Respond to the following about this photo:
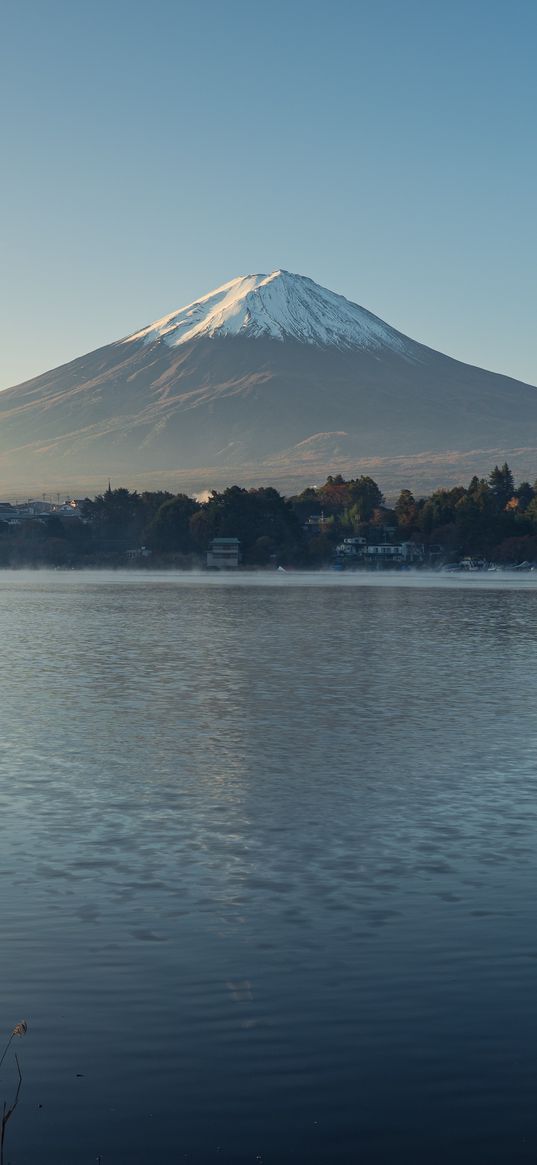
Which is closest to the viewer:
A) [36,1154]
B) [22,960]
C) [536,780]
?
[36,1154]

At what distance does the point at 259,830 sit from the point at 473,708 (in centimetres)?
2039

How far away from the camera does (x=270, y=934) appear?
56.1 feet

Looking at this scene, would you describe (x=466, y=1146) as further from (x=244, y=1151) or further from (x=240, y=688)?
(x=240, y=688)

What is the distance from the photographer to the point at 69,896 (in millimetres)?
18969

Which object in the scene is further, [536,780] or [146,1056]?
[536,780]

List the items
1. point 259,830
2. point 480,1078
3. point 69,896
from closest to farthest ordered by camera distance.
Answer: point 480,1078 → point 69,896 → point 259,830

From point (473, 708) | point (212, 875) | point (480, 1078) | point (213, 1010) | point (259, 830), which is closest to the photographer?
point (480, 1078)

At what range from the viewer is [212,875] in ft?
67.3

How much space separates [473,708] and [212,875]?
79.2 feet

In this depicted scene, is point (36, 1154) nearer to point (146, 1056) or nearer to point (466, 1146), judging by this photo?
point (146, 1056)

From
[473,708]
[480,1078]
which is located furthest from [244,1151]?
[473,708]

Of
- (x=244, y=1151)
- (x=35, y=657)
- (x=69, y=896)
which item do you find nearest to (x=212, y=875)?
(x=69, y=896)

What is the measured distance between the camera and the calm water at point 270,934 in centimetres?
1172

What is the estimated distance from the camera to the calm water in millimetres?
11719
